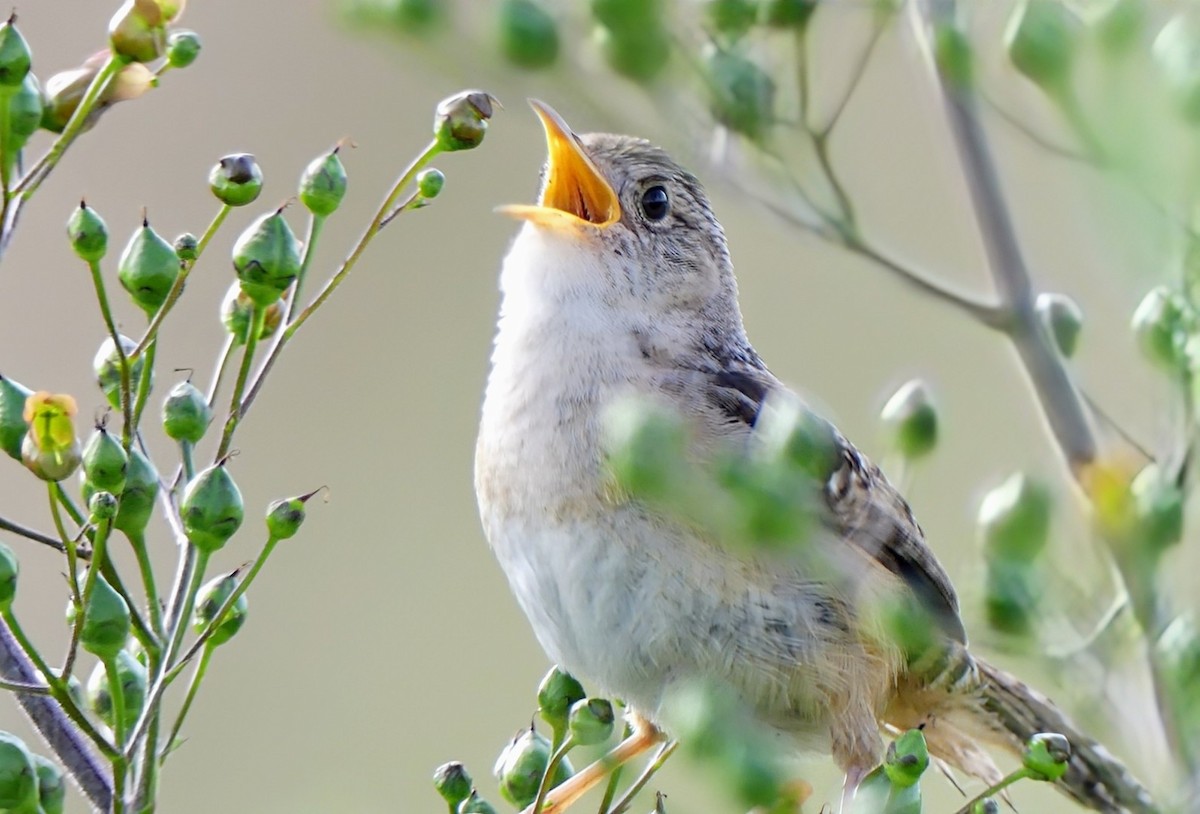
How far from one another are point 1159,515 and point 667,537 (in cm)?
121

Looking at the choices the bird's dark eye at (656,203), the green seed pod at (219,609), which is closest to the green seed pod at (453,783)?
the green seed pod at (219,609)

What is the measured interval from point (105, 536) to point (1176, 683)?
3.97ft

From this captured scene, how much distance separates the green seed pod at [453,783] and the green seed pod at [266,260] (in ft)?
2.29

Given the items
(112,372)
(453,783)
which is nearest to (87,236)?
(112,372)

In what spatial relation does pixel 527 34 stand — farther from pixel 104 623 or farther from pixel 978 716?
pixel 978 716

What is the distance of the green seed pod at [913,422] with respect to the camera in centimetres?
296

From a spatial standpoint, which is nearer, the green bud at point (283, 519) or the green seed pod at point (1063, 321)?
the green bud at point (283, 519)

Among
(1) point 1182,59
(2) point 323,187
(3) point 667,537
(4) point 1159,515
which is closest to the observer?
(1) point 1182,59

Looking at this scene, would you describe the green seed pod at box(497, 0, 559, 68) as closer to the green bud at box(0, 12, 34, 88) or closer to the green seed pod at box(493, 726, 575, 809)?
the green bud at box(0, 12, 34, 88)

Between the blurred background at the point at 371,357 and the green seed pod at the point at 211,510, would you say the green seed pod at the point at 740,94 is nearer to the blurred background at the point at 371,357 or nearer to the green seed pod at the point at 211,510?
the green seed pod at the point at 211,510

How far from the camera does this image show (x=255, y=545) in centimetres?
668

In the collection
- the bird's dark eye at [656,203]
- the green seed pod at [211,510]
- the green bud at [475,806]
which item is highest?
the green seed pod at [211,510]

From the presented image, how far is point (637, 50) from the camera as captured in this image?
2641 mm

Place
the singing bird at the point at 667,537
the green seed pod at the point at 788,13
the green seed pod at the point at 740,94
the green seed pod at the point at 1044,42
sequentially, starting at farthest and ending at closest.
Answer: the singing bird at the point at 667,537
the green seed pod at the point at 788,13
the green seed pod at the point at 740,94
the green seed pod at the point at 1044,42
